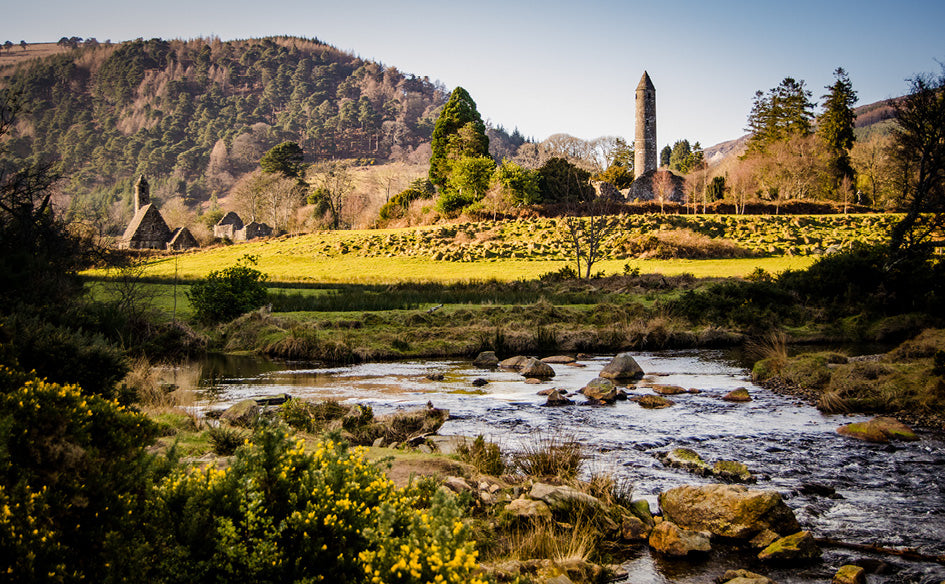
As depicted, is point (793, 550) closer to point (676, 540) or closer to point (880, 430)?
point (676, 540)

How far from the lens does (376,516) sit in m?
4.17

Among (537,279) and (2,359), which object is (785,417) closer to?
(2,359)

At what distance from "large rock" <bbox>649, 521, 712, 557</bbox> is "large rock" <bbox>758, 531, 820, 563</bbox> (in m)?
0.56

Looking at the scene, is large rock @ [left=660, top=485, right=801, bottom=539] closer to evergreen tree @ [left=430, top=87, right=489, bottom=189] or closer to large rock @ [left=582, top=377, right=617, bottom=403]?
large rock @ [left=582, top=377, right=617, bottom=403]

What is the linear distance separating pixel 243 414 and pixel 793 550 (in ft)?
26.0

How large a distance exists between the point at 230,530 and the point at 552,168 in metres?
71.4

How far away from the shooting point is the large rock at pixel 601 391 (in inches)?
553

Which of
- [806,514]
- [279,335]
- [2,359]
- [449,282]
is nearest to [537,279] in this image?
[449,282]

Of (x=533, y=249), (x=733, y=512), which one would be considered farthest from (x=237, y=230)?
(x=733, y=512)

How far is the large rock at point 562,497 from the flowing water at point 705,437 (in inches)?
29.2

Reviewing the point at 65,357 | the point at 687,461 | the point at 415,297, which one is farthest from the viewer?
the point at 415,297

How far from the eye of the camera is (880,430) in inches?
425

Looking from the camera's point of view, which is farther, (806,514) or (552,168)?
(552,168)

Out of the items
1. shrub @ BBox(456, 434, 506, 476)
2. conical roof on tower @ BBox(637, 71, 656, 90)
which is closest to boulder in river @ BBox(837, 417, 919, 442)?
shrub @ BBox(456, 434, 506, 476)
